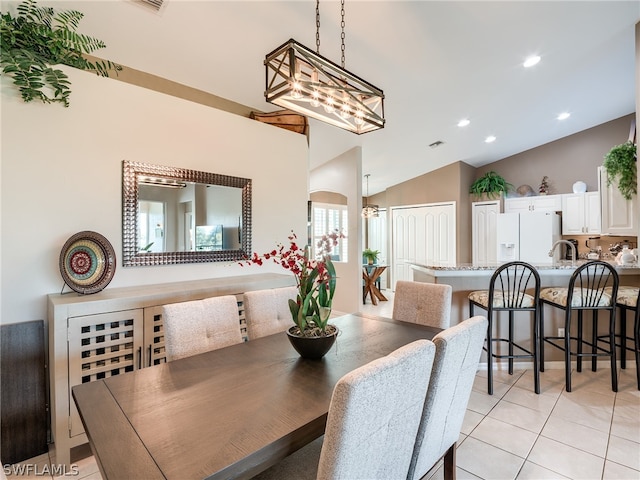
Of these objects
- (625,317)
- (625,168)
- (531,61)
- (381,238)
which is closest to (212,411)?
(625,317)

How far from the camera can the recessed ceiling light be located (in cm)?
335

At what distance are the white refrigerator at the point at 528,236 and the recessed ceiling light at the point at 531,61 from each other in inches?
114

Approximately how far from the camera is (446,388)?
4.26 ft

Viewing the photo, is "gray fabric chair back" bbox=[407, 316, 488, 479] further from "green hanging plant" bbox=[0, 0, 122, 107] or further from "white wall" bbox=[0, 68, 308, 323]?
"green hanging plant" bbox=[0, 0, 122, 107]

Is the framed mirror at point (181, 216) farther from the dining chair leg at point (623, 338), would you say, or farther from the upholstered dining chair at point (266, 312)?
the dining chair leg at point (623, 338)

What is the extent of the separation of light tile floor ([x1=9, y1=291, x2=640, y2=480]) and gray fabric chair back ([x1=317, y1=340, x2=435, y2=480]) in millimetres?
1109

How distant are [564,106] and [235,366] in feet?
18.8

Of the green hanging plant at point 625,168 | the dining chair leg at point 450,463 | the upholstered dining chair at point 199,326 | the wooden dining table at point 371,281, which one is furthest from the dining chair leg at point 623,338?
the wooden dining table at point 371,281

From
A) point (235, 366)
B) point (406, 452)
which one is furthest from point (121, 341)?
point (406, 452)

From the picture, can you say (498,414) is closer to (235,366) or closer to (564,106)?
(235,366)

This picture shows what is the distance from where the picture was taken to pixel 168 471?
85cm

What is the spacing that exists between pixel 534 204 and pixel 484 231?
3.26 feet

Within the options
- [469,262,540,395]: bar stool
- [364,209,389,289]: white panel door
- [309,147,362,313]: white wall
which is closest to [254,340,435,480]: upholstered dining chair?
[469,262,540,395]: bar stool

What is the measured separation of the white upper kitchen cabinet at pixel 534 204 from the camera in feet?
18.9
